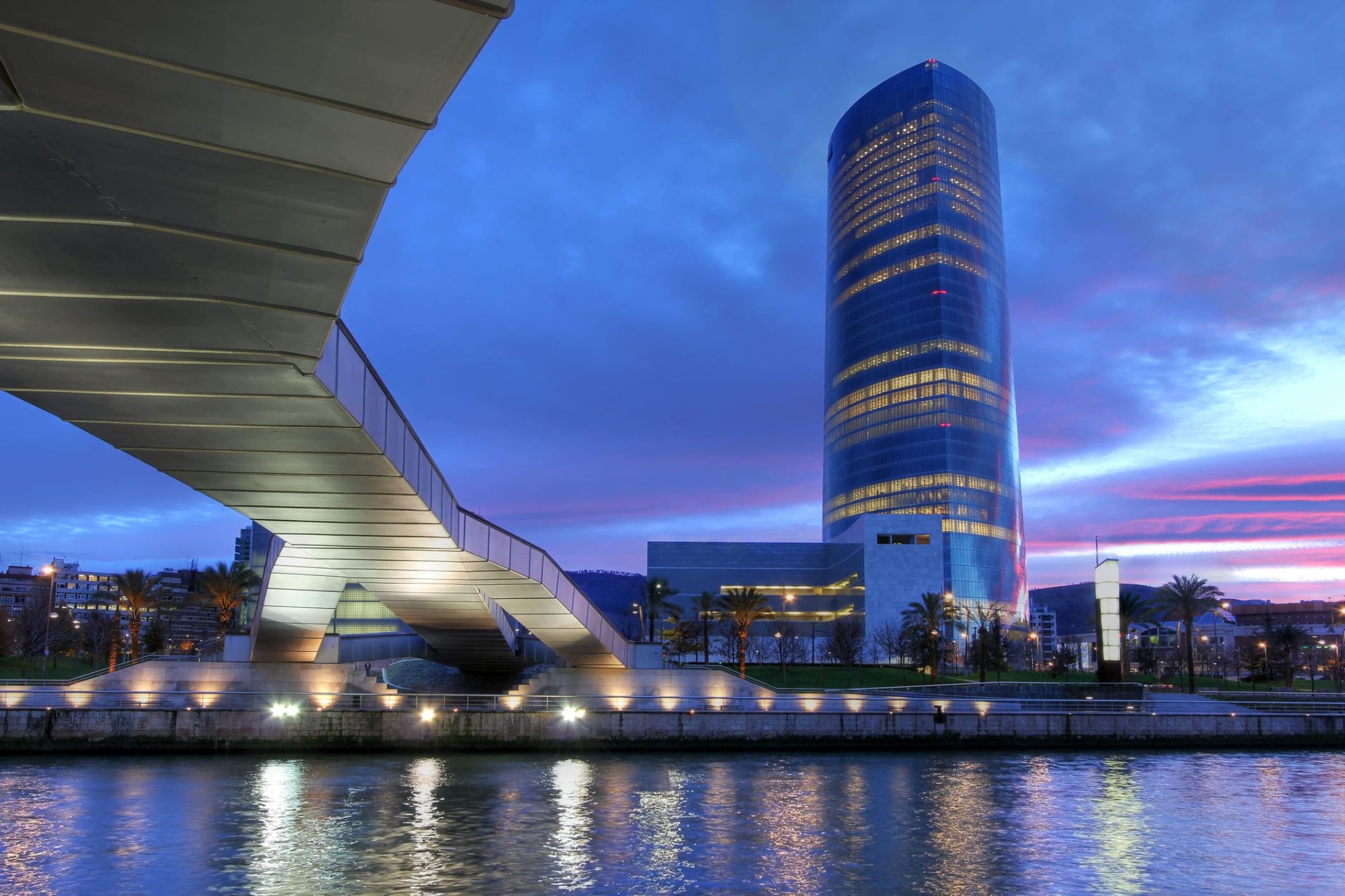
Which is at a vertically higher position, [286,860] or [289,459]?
[289,459]

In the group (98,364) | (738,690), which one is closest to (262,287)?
(98,364)

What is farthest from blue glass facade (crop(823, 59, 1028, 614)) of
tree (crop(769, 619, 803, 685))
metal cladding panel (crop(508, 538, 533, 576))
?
metal cladding panel (crop(508, 538, 533, 576))

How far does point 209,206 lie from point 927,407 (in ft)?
577

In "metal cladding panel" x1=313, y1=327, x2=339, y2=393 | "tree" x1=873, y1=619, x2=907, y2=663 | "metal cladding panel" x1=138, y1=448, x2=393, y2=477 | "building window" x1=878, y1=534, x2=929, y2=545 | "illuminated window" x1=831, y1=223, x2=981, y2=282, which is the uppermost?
"illuminated window" x1=831, y1=223, x2=981, y2=282

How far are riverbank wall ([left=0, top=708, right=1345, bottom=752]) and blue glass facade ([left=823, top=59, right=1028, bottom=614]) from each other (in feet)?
371

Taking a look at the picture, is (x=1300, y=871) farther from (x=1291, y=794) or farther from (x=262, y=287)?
(x=262, y=287)

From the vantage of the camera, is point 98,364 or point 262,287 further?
point 98,364

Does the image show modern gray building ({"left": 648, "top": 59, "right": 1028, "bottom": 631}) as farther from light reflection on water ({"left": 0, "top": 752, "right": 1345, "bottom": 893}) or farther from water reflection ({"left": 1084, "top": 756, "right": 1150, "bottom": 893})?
water reflection ({"left": 1084, "top": 756, "right": 1150, "bottom": 893})

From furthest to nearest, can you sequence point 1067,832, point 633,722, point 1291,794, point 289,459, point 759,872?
point 633,722, point 1291,794, point 1067,832, point 289,459, point 759,872

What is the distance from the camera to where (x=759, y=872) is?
22.4m

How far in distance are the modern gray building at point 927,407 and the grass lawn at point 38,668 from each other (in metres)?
82.9

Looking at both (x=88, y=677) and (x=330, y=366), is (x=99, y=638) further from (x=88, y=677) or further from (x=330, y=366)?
(x=330, y=366)

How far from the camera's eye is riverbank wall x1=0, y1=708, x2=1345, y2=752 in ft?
138

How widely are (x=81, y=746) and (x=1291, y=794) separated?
4618cm
